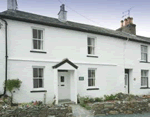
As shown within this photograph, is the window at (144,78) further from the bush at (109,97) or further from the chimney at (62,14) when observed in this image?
the chimney at (62,14)

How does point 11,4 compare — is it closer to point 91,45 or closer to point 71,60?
point 71,60

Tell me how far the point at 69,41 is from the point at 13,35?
4.22 metres

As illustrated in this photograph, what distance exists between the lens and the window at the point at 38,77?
908 centimetres

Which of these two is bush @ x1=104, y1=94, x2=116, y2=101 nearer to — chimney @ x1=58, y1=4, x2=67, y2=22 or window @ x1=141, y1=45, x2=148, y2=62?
window @ x1=141, y1=45, x2=148, y2=62

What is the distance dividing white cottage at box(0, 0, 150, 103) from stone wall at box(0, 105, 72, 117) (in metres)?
2.52

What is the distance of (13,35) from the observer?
8445mm

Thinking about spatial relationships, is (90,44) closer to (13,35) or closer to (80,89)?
(80,89)

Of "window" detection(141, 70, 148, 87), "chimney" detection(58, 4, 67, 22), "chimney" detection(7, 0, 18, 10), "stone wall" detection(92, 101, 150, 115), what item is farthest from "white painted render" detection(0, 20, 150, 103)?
"stone wall" detection(92, 101, 150, 115)

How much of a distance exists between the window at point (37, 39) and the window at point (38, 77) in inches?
67.0

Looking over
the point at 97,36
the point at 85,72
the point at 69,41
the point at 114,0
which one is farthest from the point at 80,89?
the point at 114,0

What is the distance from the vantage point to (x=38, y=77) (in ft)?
30.1

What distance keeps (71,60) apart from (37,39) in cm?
316

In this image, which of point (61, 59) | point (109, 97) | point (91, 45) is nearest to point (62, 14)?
point (91, 45)

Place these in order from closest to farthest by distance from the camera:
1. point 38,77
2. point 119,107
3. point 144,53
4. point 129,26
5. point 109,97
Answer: point 119,107
point 38,77
point 109,97
point 144,53
point 129,26
